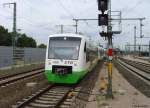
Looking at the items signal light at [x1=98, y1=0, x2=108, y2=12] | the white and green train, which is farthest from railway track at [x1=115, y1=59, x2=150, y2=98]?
signal light at [x1=98, y1=0, x2=108, y2=12]

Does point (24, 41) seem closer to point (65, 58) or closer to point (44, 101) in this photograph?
point (65, 58)

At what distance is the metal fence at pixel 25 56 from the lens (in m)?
40.4

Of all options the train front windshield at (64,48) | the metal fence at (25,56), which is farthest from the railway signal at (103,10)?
the metal fence at (25,56)

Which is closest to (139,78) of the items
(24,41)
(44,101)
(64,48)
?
(64,48)

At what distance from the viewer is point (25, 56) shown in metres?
50.5

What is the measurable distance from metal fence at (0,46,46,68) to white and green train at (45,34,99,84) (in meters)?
19.1

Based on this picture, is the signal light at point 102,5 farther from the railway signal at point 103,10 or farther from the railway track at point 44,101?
the railway track at point 44,101

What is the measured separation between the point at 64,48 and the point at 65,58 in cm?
66

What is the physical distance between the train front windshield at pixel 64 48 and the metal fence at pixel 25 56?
1900 centimetres

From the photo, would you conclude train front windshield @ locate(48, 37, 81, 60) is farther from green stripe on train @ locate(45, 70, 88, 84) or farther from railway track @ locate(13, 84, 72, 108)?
railway track @ locate(13, 84, 72, 108)

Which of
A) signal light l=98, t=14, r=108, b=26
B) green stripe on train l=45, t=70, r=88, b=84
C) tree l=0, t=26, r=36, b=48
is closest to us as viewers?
signal light l=98, t=14, r=108, b=26

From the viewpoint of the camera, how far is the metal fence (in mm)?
40375

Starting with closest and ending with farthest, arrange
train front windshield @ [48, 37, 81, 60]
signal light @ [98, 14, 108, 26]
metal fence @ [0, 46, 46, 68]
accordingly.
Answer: signal light @ [98, 14, 108, 26] → train front windshield @ [48, 37, 81, 60] → metal fence @ [0, 46, 46, 68]

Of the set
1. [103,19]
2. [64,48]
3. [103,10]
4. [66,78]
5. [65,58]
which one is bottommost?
[66,78]
